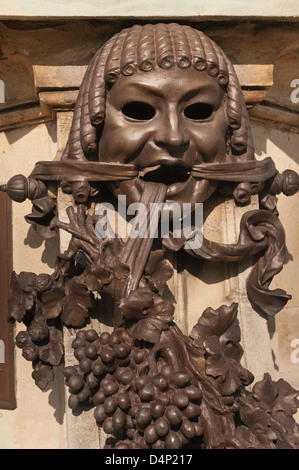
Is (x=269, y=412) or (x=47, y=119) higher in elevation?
(x=47, y=119)

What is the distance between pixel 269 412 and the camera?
1.70 meters

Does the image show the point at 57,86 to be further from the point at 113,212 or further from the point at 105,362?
the point at 105,362

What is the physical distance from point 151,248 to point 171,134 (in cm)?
26

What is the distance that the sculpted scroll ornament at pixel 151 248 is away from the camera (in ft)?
5.25

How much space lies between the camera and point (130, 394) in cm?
158

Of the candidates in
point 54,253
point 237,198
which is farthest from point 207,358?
point 54,253

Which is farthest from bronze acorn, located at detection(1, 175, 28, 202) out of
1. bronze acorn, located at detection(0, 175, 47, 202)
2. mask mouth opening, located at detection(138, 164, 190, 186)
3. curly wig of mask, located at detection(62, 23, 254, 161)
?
mask mouth opening, located at detection(138, 164, 190, 186)

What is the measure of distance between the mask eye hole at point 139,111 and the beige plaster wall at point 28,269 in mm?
277

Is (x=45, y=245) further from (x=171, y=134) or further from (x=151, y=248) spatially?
(x=171, y=134)

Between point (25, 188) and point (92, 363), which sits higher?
point (25, 188)

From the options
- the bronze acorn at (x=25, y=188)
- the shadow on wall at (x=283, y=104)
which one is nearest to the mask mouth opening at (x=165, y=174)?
the bronze acorn at (x=25, y=188)
